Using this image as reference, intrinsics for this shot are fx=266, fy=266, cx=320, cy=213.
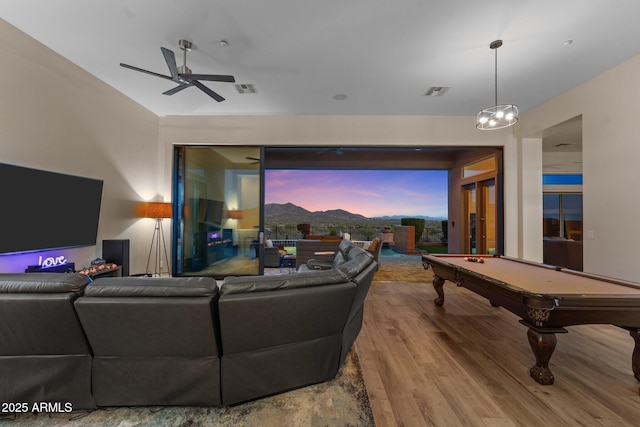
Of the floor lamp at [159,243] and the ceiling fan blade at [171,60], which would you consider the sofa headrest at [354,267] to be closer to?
the ceiling fan blade at [171,60]

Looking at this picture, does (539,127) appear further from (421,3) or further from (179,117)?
(179,117)

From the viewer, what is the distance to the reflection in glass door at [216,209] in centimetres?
550

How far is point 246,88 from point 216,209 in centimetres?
249

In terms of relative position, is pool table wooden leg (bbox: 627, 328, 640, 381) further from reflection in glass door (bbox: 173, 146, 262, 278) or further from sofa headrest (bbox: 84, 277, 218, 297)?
reflection in glass door (bbox: 173, 146, 262, 278)

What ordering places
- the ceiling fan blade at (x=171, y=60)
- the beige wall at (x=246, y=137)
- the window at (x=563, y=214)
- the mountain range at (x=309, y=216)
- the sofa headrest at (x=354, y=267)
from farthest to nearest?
1. the mountain range at (x=309, y=216)
2. the window at (x=563, y=214)
3. the beige wall at (x=246, y=137)
4. the ceiling fan blade at (x=171, y=60)
5. the sofa headrest at (x=354, y=267)

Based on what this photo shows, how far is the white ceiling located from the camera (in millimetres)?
2668

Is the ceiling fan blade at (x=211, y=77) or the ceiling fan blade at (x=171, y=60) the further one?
the ceiling fan blade at (x=211, y=77)

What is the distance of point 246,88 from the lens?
14.3ft

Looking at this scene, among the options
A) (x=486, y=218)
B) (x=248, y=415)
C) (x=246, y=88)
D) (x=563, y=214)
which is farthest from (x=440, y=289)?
(x=563, y=214)

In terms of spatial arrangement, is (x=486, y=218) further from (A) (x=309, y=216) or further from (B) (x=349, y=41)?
(A) (x=309, y=216)

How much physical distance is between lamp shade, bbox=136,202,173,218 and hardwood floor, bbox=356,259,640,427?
154 inches

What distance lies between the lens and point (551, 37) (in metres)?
3.05

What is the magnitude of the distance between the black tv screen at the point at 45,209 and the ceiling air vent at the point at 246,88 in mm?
2509

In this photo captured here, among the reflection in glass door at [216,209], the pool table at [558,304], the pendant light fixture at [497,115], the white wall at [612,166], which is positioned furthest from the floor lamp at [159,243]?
the white wall at [612,166]
